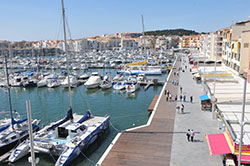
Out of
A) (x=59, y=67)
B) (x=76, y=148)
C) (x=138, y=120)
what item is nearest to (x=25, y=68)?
(x=59, y=67)

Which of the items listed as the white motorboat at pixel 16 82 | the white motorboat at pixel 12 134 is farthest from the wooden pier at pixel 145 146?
the white motorboat at pixel 16 82

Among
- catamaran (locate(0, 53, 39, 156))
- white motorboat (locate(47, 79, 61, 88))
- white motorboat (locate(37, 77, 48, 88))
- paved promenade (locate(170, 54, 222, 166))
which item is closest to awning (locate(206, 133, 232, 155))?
paved promenade (locate(170, 54, 222, 166))

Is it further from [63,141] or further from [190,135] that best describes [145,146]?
[63,141]

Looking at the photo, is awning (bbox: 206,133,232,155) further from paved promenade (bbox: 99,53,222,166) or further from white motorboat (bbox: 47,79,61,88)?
→ white motorboat (bbox: 47,79,61,88)

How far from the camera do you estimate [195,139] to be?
58.8 feet

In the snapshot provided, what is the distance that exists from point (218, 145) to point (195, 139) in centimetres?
334

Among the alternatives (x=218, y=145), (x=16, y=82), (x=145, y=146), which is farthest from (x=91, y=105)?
(x=16, y=82)

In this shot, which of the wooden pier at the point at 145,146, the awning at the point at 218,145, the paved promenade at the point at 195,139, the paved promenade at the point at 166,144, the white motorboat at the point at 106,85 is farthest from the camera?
the white motorboat at the point at 106,85

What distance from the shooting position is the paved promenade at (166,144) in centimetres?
1482

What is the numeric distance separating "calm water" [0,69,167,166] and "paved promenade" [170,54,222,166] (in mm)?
5593

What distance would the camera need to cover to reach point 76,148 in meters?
17.0

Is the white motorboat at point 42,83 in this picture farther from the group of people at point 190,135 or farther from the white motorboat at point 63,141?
the group of people at point 190,135

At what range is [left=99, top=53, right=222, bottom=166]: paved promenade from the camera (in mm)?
14825

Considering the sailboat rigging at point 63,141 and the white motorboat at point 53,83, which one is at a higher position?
the white motorboat at point 53,83
